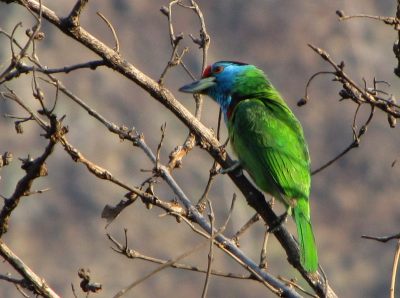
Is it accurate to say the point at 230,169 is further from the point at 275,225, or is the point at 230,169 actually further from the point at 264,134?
the point at 264,134

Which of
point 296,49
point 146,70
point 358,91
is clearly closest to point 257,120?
point 358,91

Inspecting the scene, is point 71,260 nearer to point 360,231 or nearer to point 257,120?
point 360,231

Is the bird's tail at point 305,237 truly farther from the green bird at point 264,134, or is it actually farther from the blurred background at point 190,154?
the blurred background at point 190,154

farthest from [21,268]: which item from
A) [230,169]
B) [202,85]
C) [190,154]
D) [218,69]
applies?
[190,154]

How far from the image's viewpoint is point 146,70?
27328 mm

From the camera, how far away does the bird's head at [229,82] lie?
5.65 meters

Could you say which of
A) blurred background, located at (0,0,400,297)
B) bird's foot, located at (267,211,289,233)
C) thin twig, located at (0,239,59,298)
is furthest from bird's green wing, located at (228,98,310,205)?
blurred background, located at (0,0,400,297)

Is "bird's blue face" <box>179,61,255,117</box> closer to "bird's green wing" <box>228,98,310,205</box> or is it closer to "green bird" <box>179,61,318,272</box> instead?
"green bird" <box>179,61,318,272</box>

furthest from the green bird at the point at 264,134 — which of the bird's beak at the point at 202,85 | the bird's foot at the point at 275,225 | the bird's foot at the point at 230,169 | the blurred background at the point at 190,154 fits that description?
the blurred background at the point at 190,154

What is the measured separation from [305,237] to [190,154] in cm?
2081

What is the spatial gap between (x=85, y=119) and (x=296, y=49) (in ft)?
28.5

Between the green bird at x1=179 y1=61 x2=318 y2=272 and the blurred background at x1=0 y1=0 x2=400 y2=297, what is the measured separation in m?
15.7

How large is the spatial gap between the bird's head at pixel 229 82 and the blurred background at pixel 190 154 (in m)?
15.6

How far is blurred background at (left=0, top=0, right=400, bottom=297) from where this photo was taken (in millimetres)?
24125
